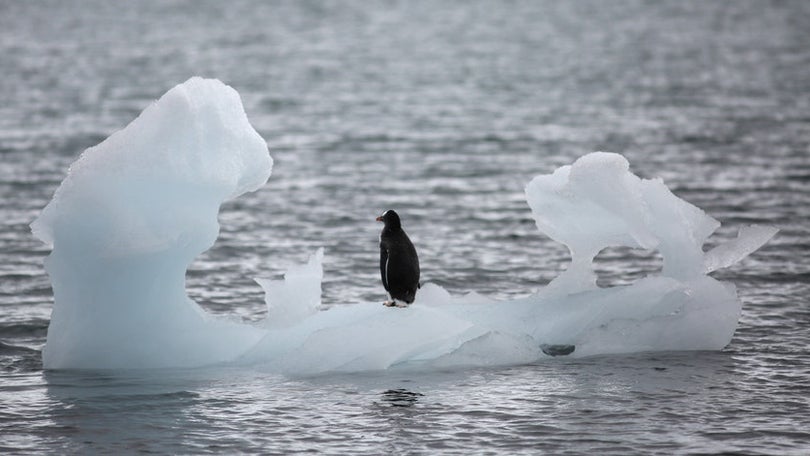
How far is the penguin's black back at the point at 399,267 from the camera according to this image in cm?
1274

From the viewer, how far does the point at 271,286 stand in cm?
1323


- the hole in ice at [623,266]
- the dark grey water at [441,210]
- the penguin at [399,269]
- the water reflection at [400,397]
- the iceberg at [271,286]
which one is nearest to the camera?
the dark grey water at [441,210]

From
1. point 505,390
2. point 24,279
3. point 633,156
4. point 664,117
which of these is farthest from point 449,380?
point 664,117

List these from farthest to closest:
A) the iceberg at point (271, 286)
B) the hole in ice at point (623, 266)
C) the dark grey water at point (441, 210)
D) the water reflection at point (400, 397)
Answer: the hole in ice at point (623, 266) < the iceberg at point (271, 286) < the water reflection at point (400, 397) < the dark grey water at point (441, 210)

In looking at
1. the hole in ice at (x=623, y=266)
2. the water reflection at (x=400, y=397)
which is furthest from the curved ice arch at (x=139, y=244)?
the hole in ice at (x=623, y=266)

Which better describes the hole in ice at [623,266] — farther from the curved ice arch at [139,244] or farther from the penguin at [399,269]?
the curved ice arch at [139,244]

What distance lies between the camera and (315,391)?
11773 millimetres

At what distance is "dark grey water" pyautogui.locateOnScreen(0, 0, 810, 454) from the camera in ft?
35.7

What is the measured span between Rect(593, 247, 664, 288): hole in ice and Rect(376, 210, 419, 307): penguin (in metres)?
4.81

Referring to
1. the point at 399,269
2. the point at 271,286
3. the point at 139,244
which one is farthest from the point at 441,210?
the point at 139,244

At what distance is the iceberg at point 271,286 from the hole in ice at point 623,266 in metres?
3.86

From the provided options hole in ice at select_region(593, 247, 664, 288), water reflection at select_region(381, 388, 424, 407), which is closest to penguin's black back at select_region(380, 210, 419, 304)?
water reflection at select_region(381, 388, 424, 407)

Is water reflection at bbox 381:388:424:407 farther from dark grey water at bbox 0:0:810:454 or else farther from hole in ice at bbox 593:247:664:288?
hole in ice at bbox 593:247:664:288

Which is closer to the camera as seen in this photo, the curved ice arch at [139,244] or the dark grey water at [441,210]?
the dark grey water at [441,210]
